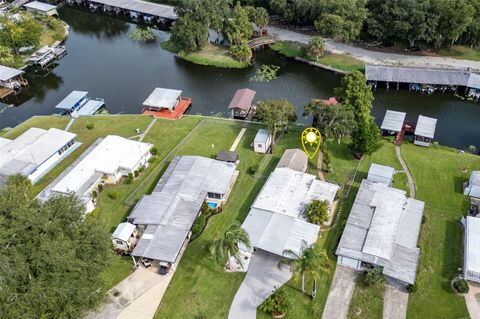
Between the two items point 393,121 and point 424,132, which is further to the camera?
point 393,121

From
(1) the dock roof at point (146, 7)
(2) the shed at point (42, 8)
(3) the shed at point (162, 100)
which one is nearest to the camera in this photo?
(3) the shed at point (162, 100)

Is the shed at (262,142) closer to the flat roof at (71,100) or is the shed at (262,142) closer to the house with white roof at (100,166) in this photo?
the house with white roof at (100,166)

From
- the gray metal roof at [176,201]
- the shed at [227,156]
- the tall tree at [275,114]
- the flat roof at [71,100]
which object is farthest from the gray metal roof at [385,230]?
the flat roof at [71,100]

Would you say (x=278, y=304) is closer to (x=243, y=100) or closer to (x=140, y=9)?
(x=243, y=100)

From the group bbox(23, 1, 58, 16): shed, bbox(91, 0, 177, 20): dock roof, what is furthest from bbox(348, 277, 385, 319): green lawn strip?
bbox(23, 1, 58, 16): shed

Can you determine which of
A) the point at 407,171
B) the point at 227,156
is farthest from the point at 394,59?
the point at 227,156
